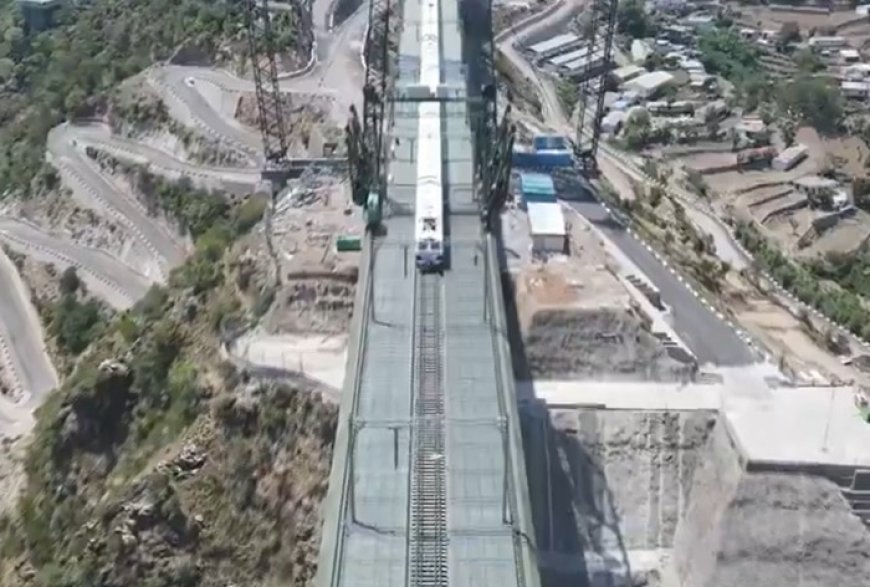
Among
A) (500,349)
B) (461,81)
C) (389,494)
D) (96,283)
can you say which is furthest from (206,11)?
(389,494)

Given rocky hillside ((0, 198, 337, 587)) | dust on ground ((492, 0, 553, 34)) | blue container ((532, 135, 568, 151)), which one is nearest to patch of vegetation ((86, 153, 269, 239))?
rocky hillside ((0, 198, 337, 587))

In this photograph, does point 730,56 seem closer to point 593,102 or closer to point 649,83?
point 649,83

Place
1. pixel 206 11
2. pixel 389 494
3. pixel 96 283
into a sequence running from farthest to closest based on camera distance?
pixel 206 11 → pixel 96 283 → pixel 389 494

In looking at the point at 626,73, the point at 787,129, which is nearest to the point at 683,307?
the point at 787,129

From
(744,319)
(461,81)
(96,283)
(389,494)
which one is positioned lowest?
(96,283)

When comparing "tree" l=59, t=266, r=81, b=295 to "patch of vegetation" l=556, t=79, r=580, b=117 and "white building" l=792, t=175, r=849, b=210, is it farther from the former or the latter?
"white building" l=792, t=175, r=849, b=210

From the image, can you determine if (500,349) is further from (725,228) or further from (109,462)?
(725,228)
